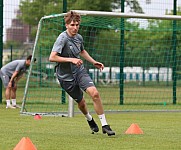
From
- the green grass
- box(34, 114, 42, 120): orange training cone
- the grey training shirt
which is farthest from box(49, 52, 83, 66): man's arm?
box(34, 114, 42, 120): orange training cone

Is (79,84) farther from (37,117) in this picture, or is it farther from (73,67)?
(37,117)

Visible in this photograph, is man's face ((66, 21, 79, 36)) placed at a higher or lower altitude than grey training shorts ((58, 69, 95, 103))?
higher

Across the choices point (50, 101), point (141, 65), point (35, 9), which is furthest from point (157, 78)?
point (50, 101)

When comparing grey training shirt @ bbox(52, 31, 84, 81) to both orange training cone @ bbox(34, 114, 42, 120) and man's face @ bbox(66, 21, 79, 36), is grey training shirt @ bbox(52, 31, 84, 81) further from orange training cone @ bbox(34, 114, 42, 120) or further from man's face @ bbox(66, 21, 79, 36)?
orange training cone @ bbox(34, 114, 42, 120)

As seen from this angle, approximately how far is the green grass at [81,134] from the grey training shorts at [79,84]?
0.64 meters

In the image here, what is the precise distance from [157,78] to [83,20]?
14.2m

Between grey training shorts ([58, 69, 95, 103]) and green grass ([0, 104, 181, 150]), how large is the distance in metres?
0.64

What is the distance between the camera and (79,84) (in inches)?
386

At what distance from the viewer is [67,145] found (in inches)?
331

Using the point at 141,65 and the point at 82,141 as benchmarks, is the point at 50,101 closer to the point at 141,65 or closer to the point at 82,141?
the point at 141,65

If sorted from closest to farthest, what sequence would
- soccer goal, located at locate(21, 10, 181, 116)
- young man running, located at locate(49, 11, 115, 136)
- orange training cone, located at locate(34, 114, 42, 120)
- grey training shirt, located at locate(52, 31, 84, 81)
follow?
young man running, located at locate(49, 11, 115, 136) → grey training shirt, located at locate(52, 31, 84, 81) → orange training cone, located at locate(34, 114, 42, 120) → soccer goal, located at locate(21, 10, 181, 116)

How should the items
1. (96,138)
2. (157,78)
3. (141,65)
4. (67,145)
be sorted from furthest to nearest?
(157,78) → (141,65) → (96,138) → (67,145)

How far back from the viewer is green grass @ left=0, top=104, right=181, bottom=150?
8383mm

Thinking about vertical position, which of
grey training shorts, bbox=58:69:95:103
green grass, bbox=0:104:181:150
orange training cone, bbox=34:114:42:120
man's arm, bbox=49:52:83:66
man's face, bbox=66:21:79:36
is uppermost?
man's face, bbox=66:21:79:36
